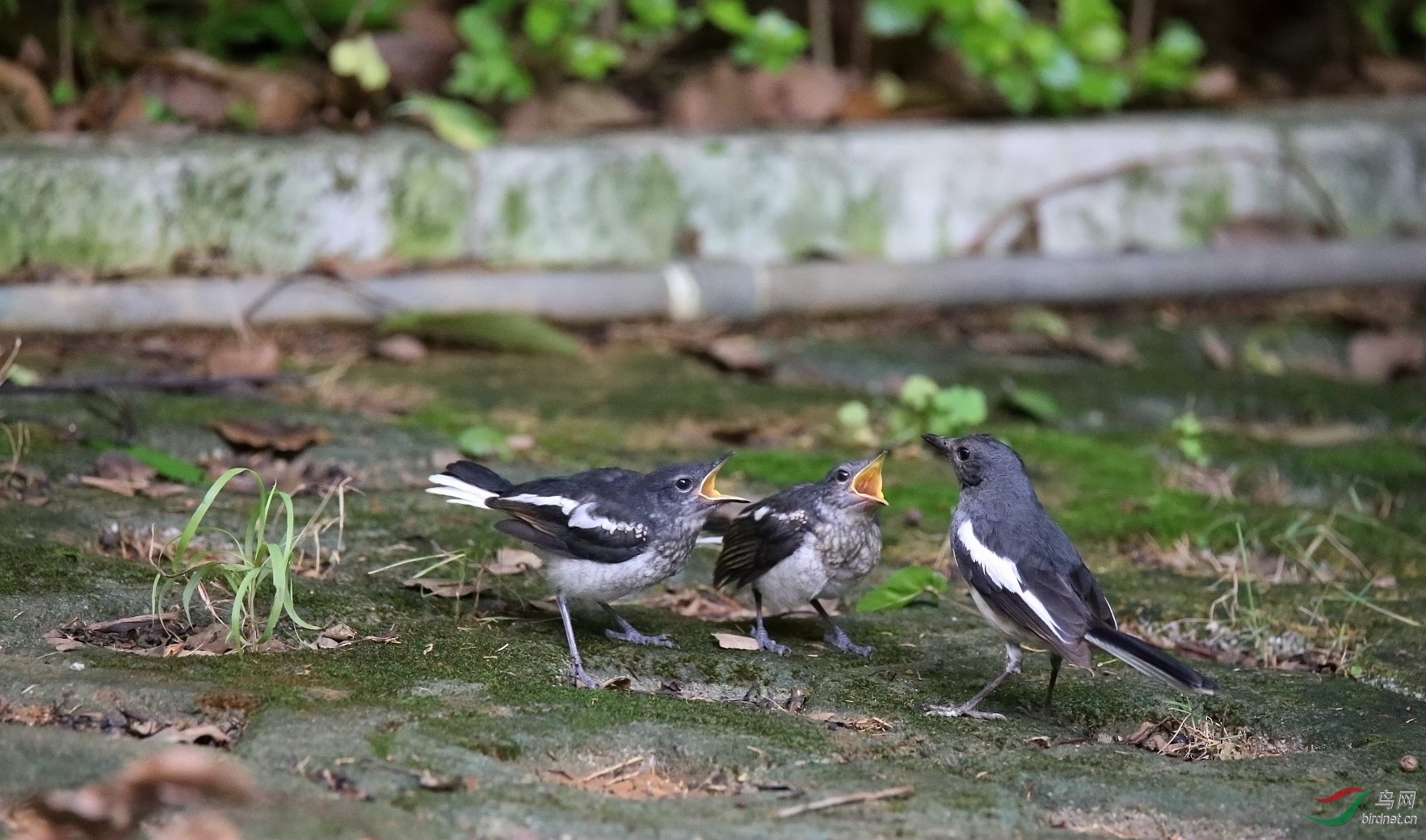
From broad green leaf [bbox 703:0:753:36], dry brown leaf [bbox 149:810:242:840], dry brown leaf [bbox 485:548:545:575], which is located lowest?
dry brown leaf [bbox 485:548:545:575]

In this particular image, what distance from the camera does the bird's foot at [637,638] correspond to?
470cm

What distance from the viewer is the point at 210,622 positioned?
435cm

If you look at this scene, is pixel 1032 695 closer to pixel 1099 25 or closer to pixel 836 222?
pixel 836 222

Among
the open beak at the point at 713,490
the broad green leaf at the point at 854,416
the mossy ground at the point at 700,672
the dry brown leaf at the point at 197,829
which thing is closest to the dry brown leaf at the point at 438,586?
the mossy ground at the point at 700,672

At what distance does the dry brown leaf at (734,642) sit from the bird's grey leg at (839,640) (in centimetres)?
25

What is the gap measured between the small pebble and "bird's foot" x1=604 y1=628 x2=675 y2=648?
9.88 feet

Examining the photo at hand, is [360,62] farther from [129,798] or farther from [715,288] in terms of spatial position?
[129,798]

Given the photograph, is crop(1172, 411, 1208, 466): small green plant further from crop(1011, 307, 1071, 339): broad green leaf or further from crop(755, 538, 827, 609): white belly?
crop(755, 538, 827, 609): white belly

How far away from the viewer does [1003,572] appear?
456 cm

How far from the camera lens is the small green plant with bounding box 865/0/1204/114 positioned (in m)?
9.04

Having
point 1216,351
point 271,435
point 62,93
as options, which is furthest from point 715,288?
point 62,93

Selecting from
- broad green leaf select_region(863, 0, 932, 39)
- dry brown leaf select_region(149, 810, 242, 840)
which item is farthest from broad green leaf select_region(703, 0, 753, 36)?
dry brown leaf select_region(149, 810, 242, 840)

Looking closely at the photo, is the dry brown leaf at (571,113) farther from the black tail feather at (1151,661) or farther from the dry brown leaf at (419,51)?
the black tail feather at (1151,661)

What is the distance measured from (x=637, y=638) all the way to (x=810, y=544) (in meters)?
0.58
